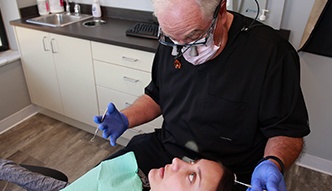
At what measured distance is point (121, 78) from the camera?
2121 millimetres

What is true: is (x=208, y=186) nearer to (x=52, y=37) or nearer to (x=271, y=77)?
(x=271, y=77)

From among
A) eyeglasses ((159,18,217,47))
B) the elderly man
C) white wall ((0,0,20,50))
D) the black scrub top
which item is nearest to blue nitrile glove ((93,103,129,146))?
the elderly man

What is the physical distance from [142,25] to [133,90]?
1.56 feet

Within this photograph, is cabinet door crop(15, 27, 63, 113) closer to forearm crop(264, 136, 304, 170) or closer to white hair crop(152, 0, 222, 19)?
white hair crop(152, 0, 222, 19)

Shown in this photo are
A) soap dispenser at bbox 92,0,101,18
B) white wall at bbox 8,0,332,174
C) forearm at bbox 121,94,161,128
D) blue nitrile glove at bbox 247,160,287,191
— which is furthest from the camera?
soap dispenser at bbox 92,0,101,18

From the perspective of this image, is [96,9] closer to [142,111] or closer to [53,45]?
[53,45]

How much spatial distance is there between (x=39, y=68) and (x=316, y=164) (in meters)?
2.37

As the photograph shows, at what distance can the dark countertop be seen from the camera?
6.32 feet

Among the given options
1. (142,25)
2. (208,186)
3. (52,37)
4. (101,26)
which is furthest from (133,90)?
(208,186)

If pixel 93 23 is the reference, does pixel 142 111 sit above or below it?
below

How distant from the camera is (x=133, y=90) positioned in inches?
82.9

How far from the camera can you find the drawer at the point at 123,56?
6.36 feet

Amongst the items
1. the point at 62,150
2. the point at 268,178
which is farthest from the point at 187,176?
the point at 62,150

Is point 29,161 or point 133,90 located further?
point 29,161
